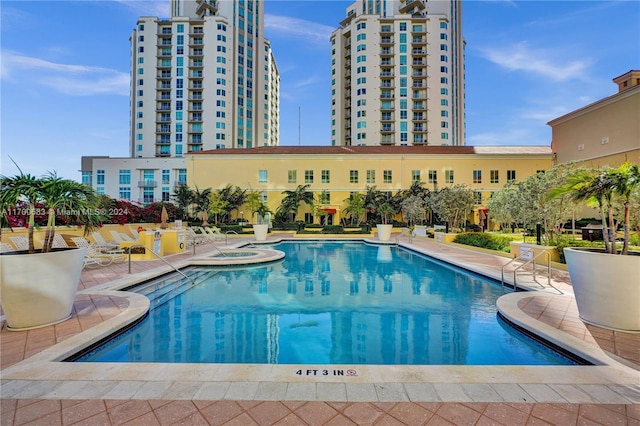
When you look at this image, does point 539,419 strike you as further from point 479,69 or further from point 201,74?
point 479,69

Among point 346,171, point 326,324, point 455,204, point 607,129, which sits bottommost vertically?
point 326,324

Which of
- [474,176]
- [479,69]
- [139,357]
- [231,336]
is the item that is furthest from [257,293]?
[479,69]

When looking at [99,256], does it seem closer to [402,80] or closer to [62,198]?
[62,198]

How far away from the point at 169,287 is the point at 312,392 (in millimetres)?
6293

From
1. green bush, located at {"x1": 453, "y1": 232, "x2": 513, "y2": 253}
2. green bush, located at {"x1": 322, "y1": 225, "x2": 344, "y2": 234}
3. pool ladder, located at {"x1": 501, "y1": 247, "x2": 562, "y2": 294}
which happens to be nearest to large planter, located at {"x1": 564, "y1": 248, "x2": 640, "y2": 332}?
pool ladder, located at {"x1": 501, "y1": 247, "x2": 562, "y2": 294}

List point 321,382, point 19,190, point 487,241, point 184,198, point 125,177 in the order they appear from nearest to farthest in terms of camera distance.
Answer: point 321,382
point 19,190
point 487,241
point 184,198
point 125,177

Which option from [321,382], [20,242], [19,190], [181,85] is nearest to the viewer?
[321,382]

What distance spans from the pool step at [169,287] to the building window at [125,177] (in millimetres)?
41245

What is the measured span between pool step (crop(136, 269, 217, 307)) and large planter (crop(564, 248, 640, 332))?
7342 mm

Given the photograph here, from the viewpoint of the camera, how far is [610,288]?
13.0ft

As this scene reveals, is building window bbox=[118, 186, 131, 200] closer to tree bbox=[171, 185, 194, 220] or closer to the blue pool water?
tree bbox=[171, 185, 194, 220]

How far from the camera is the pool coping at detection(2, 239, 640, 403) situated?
263cm

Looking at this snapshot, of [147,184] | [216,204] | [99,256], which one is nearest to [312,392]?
[99,256]

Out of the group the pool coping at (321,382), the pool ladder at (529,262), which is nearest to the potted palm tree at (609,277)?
the pool coping at (321,382)
